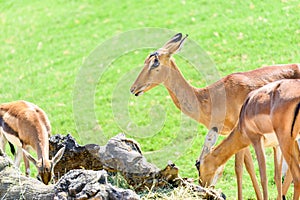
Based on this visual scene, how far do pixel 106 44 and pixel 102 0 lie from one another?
122 inches

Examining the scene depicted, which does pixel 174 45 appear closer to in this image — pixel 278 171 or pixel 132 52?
pixel 278 171

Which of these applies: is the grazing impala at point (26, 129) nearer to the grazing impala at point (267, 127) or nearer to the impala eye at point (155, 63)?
the impala eye at point (155, 63)

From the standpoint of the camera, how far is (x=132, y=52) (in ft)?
55.7

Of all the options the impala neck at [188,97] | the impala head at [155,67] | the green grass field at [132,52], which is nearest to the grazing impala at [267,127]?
the impala neck at [188,97]

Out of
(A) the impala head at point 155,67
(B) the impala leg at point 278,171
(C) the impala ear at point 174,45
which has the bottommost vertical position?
(B) the impala leg at point 278,171

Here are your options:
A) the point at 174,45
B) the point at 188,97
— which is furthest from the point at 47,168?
the point at 174,45

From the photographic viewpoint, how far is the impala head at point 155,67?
9.88m

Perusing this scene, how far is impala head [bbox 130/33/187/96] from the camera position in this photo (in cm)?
988

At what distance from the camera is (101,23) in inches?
741

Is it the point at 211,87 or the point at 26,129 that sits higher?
the point at 211,87

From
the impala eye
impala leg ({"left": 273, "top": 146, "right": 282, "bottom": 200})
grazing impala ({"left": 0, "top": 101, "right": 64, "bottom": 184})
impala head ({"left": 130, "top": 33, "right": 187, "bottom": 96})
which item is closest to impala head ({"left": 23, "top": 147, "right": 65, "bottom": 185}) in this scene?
grazing impala ({"left": 0, "top": 101, "right": 64, "bottom": 184})

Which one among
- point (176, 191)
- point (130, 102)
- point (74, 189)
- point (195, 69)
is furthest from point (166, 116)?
point (74, 189)

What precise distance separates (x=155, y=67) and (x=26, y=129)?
2.08 meters

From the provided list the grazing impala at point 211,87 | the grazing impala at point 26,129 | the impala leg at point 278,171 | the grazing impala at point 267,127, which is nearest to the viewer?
the grazing impala at point 267,127
